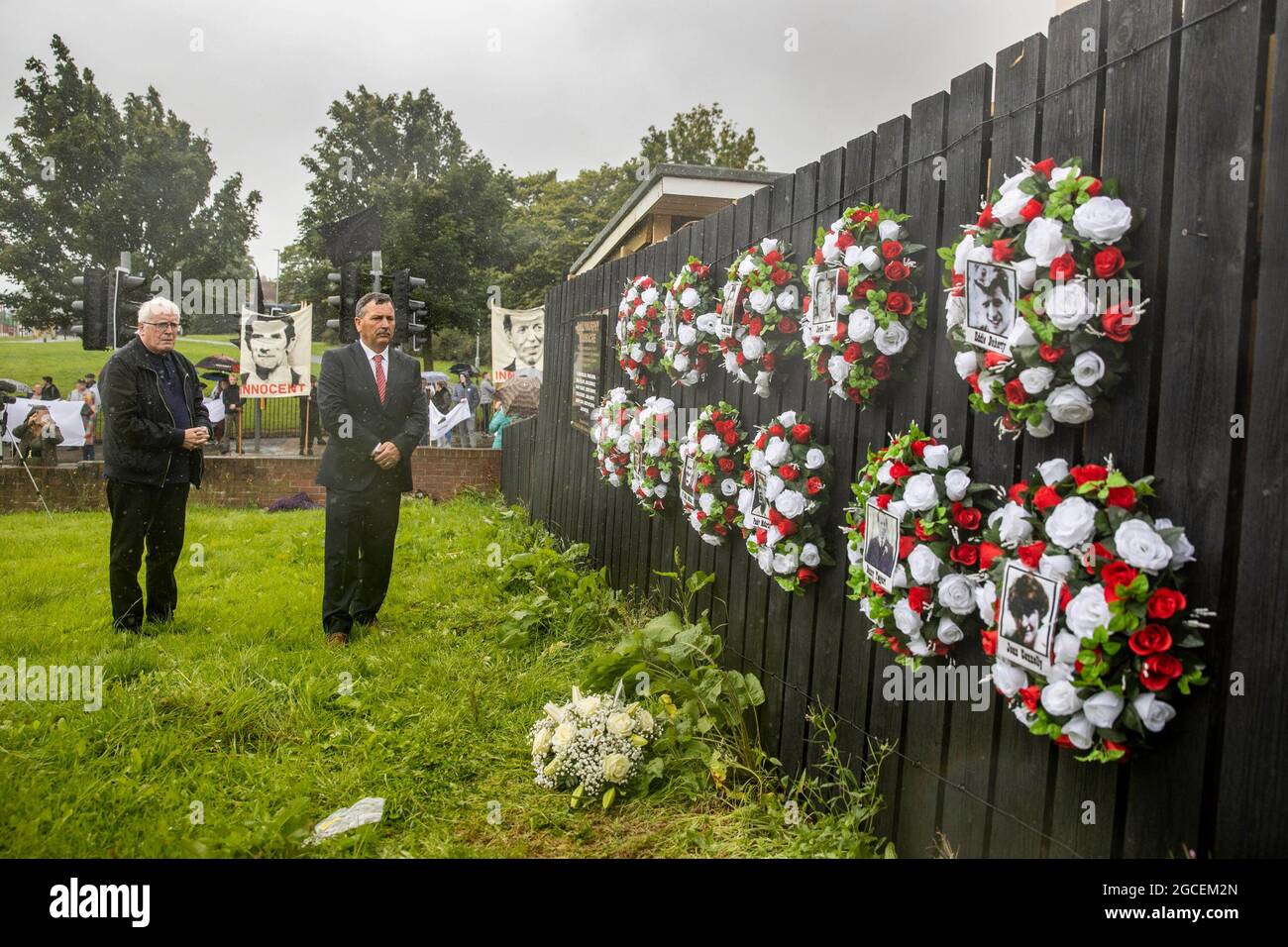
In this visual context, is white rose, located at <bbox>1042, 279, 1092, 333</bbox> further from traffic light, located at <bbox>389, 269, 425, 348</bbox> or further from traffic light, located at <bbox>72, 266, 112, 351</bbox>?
traffic light, located at <bbox>72, 266, 112, 351</bbox>

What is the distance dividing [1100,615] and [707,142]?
37731 millimetres

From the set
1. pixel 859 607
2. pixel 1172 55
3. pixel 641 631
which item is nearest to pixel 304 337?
pixel 641 631

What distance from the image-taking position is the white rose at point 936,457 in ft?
8.32

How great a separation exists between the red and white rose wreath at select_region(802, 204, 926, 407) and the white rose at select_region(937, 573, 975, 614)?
766mm

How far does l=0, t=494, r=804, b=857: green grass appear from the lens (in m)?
3.18

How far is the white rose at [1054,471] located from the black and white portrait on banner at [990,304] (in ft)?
0.94

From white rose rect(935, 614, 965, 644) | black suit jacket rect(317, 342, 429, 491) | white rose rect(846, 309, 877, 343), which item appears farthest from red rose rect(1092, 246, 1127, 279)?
black suit jacket rect(317, 342, 429, 491)

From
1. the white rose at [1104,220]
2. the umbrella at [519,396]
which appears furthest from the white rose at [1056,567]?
the umbrella at [519,396]

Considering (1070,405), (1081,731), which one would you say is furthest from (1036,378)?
(1081,731)

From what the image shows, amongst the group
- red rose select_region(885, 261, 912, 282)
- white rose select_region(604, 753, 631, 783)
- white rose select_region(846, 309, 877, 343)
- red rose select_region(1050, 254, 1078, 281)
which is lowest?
white rose select_region(604, 753, 631, 783)

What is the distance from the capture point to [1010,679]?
212 centimetres

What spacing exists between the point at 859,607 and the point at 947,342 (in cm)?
94

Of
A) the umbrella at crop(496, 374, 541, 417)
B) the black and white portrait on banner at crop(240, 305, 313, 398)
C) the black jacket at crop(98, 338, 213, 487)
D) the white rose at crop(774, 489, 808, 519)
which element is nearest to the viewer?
the white rose at crop(774, 489, 808, 519)

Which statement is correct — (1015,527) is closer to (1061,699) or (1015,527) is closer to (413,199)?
(1061,699)
